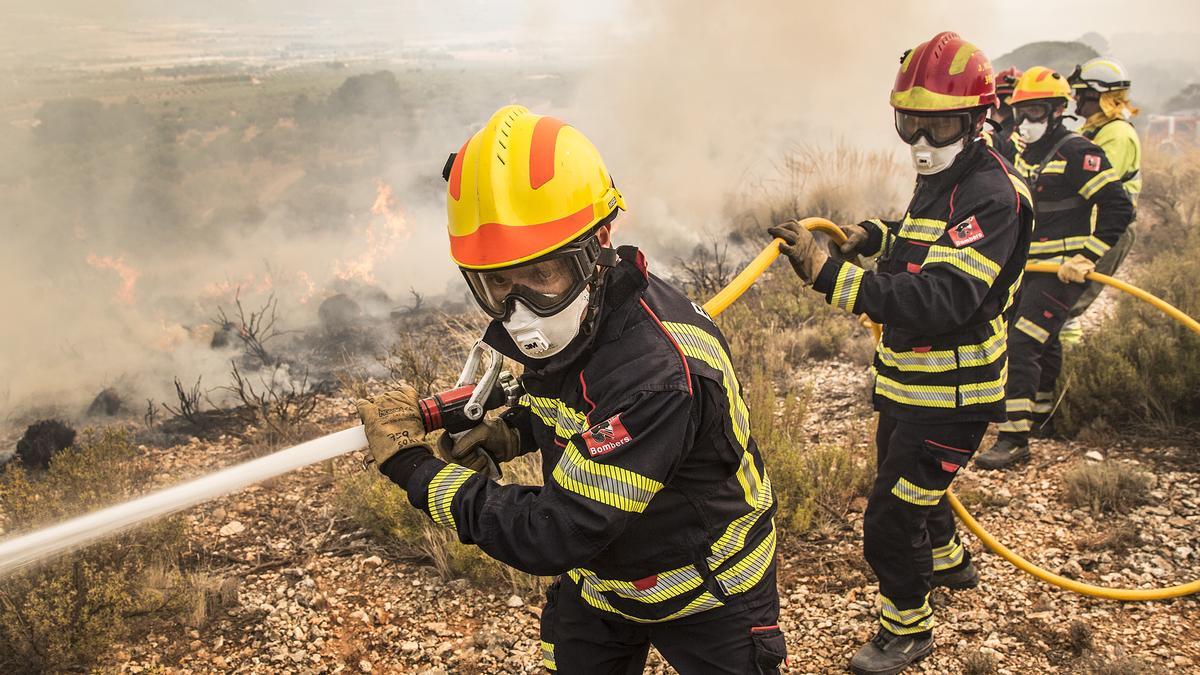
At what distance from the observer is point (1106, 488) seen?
4582 millimetres

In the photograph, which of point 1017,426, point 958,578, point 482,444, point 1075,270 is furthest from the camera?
point 1017,426

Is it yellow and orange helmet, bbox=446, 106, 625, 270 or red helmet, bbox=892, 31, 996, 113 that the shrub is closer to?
red helmet, bbox=892, 31, 996, 113

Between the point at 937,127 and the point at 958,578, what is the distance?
217 centimetres

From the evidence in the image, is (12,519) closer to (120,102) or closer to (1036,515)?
(1036,515)

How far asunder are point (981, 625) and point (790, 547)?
955mm

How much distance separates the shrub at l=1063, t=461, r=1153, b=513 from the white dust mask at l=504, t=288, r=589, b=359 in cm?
394

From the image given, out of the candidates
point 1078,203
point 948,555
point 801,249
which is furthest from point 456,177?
point 1078,203

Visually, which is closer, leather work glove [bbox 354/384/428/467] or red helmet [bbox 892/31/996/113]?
leather work glove [bbox 354/384/428/467]

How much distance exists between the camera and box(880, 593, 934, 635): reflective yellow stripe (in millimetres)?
3471

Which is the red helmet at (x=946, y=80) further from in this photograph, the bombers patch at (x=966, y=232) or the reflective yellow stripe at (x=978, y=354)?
the reflective yellow stripe at (x=978, y=354)

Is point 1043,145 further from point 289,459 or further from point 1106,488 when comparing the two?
point 289,459

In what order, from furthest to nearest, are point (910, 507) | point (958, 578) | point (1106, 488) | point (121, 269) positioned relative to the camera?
point (121, 269) < point (1106, 488) < point (958, 578) < point (910, 507)

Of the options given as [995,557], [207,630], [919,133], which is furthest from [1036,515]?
[207,630]

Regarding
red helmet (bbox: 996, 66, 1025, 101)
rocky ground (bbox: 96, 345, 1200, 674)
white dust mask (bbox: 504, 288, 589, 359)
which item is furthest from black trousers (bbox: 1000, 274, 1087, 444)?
white dust mask (bbox: 504, 288, 589, 359)
